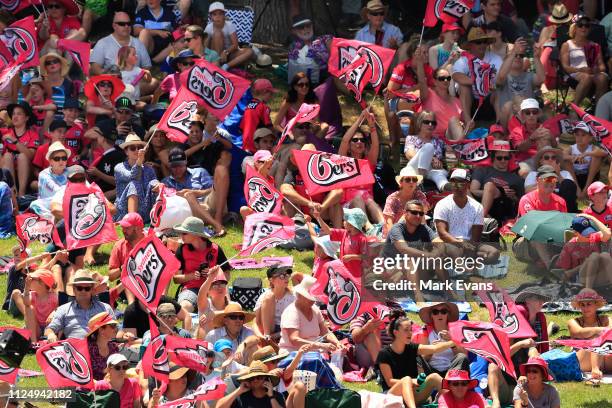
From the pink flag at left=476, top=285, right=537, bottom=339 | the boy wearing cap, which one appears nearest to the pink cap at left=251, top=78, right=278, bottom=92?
the boy wearing cap

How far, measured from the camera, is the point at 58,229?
1970 centimetres

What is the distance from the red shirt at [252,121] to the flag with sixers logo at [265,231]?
3182 millimetres

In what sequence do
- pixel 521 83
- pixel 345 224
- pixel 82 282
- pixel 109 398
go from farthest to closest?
pixel 521 83 < pixel 345 224 < pixel 82 282 < pixel 109 398

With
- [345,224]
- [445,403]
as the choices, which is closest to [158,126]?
[345,224]

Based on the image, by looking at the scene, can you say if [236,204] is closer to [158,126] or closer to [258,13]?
[158,126]

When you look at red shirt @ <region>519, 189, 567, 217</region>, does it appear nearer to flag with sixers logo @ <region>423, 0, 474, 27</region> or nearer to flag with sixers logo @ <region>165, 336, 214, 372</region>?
flag with sixers logo @ <region>423, 0, 474, 27</region>

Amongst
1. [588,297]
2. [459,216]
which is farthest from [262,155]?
[588,297]

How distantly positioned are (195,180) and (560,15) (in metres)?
5.72

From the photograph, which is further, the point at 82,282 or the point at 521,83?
the point at 521,83

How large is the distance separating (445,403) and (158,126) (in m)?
5.82

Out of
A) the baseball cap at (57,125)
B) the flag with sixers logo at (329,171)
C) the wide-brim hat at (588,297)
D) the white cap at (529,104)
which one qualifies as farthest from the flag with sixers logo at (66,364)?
the white cap at (529,104)

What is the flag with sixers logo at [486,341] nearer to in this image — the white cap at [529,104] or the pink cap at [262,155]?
the pink cap at [262,155]

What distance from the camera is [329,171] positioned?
792 inches

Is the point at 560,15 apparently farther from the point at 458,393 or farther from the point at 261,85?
the point at 458,393
